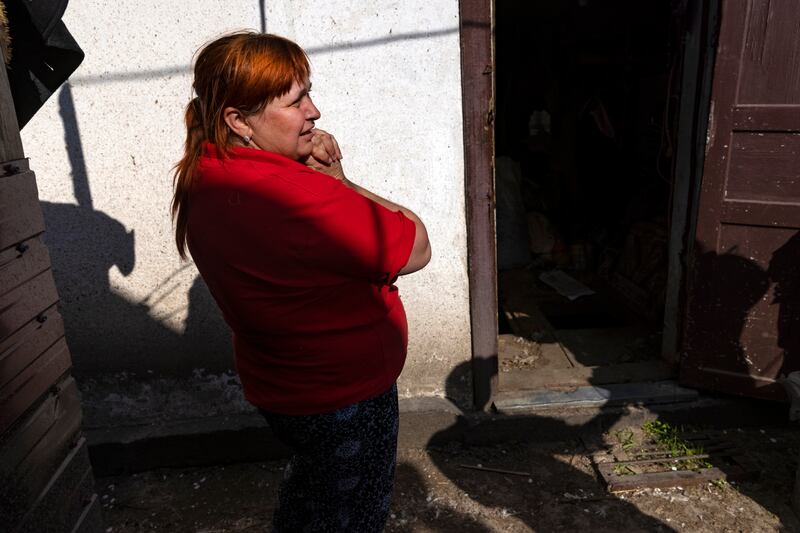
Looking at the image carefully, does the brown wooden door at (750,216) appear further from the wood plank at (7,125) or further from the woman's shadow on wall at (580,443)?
the wood plank at (7,125)

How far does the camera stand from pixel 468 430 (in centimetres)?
340

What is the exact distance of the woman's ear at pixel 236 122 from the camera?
149cm

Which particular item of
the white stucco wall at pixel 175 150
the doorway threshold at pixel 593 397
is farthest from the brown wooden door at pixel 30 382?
the doorway threshold at pixel 593 397

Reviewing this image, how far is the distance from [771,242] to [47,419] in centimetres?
334

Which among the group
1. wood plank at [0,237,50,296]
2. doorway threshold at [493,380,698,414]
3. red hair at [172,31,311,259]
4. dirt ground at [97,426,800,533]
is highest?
red hair at [172,31,311,259]

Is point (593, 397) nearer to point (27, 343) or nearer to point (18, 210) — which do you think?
point (27, 343)

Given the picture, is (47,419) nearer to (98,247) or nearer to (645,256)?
(98,247)

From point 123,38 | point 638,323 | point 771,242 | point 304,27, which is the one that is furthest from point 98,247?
point 638,323

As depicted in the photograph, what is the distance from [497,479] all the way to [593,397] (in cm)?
78

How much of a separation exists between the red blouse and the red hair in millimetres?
67

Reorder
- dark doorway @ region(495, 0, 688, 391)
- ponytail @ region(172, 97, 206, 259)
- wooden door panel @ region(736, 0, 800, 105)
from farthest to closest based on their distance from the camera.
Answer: dark doorway @ region(495, 0, 688, 391)
wooden door panel @ region(736, 0, 800, 105)
ponytail @ region(172, 97, 206, 259)

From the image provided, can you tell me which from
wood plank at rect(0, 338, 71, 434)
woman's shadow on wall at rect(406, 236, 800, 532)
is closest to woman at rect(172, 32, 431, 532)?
wood plank at rect(0, 338, 71, 434)

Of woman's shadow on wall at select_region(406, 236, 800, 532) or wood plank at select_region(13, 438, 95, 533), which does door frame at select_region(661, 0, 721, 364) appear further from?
wood plank at select_region(13, 438, 95, 533)

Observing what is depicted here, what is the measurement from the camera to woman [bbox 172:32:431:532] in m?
1.44
